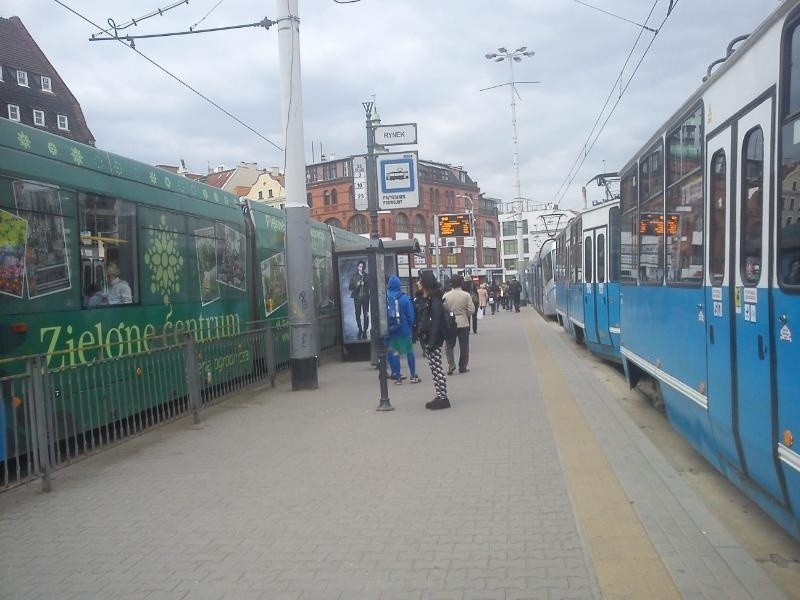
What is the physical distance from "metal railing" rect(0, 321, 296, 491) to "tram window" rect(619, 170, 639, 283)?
19.1 feet

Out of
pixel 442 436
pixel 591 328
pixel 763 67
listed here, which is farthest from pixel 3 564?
pixel 591 328

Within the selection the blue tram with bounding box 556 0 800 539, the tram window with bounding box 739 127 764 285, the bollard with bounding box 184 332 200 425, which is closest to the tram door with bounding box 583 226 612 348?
the blue tram with bounding box 556 0 800 539

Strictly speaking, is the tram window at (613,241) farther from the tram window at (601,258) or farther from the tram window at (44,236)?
the tram window at (44,236)

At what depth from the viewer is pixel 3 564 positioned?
492cm

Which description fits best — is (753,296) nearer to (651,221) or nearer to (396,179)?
(651,221)

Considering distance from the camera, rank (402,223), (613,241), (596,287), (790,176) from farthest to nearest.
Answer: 1. (402,223)
2. (596,287)
3. (613,241)
4. (790,176)

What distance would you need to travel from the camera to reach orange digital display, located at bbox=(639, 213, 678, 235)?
6986 mm

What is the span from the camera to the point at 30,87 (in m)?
39.5

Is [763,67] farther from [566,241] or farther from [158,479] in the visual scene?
[566,241]

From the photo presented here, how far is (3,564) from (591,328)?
1250 cm

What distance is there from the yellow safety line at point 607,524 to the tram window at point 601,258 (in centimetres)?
607

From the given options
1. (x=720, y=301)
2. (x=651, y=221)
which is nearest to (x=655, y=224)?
(x=651, y=221)

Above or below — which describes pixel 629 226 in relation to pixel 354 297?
above

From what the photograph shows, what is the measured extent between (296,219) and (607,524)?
8.36 m
